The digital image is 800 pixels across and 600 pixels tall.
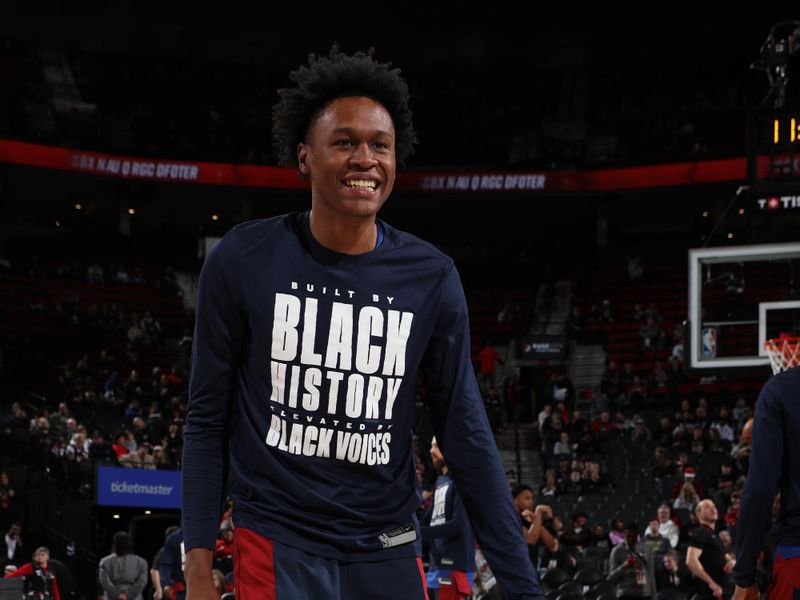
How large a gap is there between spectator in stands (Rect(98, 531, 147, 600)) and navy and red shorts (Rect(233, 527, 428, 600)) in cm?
1168

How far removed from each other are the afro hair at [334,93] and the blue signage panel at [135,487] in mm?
15938

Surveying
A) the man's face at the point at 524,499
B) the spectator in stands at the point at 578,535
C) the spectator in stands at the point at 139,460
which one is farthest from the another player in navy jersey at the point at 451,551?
the spectator in stands at the point at 139,460

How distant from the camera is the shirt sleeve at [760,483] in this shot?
5.10 m

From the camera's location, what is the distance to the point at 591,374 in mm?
28875

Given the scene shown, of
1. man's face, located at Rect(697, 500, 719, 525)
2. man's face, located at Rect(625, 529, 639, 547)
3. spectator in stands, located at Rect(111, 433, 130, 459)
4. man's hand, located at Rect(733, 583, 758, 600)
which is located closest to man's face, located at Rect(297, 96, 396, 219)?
man's hand, located at Rect(733, 583, 758, 600)

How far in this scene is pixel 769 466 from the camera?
509cm

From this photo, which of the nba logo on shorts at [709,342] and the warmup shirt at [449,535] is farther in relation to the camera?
the nba logo on shorts at [709,342]

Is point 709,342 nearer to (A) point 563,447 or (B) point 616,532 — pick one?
(B) point 616,532

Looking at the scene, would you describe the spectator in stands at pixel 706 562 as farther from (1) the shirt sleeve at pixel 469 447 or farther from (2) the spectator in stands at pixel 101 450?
(2) the spectator in stands at pixel 101 450

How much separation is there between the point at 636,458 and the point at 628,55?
16.4 metres

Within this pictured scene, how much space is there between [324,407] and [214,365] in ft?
0.95

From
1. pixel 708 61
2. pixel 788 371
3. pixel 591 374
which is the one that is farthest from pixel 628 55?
pixel 788 371

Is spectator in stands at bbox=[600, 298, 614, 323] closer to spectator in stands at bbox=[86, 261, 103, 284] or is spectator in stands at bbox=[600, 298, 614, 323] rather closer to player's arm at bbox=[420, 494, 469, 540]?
spectator in stands at bbox=[86, 261, 103, 284]

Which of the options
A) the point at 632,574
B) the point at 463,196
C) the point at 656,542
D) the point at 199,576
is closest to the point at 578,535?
the point at 656,542
